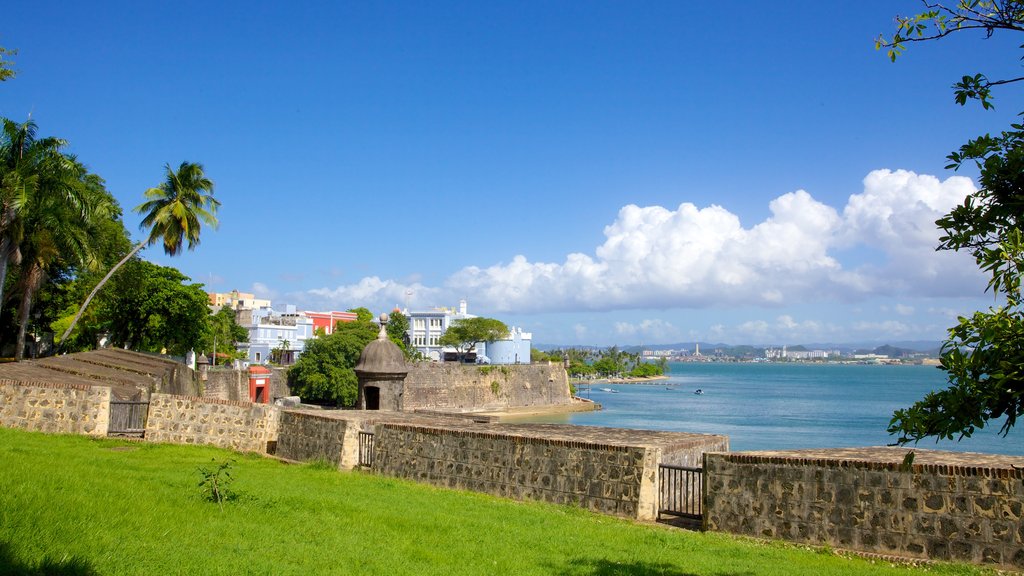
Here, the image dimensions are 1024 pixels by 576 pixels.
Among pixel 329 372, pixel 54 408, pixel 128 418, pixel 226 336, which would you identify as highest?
pixel 226 336

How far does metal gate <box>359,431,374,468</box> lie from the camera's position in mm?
14789

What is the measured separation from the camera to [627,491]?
11.0m

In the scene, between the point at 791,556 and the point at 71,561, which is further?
the point at 791,556

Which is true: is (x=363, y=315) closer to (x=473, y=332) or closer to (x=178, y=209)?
(x=473, y=332)

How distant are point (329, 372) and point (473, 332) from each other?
1842 inches

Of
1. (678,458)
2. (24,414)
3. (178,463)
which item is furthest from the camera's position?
(24,414)

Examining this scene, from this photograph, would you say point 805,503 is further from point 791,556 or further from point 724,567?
point 724,567

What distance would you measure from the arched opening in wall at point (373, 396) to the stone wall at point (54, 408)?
684 centimetres

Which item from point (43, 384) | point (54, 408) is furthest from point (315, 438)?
point (43, 384)

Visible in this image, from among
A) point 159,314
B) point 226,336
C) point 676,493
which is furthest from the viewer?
point 226,336

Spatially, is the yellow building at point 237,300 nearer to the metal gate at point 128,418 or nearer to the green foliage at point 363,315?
the green foliage at point 363,315

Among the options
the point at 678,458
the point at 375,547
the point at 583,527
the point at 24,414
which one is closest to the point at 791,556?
the point at 583,527

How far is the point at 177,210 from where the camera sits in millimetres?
29156

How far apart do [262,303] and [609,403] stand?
50.5 metres
